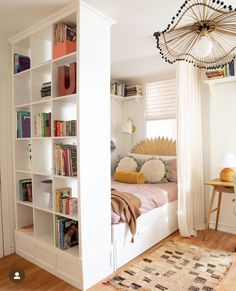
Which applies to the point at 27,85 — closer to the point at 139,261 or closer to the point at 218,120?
the point at 139,261

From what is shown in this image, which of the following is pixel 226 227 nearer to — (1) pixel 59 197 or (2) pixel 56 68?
(1) pixel 59 197

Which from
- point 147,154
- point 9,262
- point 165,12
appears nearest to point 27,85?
point 165,12

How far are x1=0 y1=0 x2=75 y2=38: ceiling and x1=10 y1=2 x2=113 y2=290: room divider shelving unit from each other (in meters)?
0.06

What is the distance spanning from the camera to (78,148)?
2098mm

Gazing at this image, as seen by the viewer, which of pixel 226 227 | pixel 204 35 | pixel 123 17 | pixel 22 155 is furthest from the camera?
pixel 226 227

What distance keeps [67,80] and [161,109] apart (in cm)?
239

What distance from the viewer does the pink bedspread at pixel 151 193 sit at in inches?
112

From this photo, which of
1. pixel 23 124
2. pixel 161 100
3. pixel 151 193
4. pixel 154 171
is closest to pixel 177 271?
pixel 151 193

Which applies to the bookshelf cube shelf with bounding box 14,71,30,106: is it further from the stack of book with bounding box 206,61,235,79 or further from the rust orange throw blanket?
the stack of book with bounding box 206,61,235,79

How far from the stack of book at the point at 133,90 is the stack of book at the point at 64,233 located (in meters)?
2.84

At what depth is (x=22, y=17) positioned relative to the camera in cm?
231

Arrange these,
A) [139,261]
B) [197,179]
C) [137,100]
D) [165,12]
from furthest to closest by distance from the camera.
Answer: [137,100], [197,179], [139,261], [165,12]

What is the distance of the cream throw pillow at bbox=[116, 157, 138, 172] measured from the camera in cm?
396

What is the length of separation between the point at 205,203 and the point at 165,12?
2645 mm
